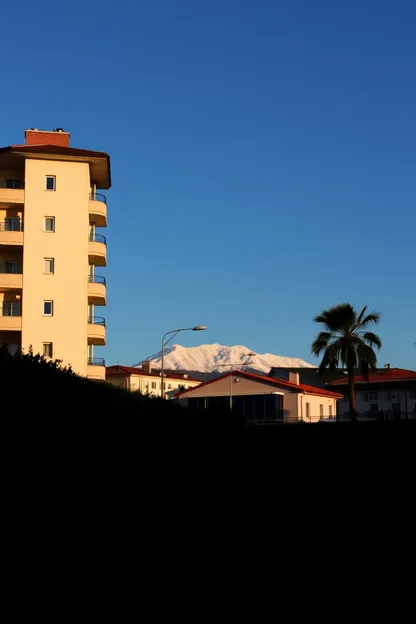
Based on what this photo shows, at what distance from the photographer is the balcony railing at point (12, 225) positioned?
202 ft

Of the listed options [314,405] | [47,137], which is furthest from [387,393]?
[47,137]

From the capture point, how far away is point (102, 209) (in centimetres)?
6431

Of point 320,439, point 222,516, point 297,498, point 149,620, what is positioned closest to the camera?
point 149,620

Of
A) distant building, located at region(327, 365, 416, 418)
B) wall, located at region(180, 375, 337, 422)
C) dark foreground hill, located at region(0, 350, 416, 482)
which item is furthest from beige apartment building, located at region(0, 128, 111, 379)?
distant building, located at region(327, 365, 416, 418)

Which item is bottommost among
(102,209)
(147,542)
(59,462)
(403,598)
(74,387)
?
(403,598)

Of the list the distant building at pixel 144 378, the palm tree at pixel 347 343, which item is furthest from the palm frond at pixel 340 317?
the distant building at pixel 144 378

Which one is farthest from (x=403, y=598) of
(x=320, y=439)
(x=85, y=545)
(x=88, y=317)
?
(x=88, y=317)

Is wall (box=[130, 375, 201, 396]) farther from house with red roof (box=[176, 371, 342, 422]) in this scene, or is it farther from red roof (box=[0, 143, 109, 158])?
red roof (box=[0, 143, 109, 158])

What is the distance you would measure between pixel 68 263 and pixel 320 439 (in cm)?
2755

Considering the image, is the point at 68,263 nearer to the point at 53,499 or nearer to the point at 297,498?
the point at 297,498

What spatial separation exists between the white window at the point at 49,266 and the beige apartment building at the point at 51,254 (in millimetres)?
56

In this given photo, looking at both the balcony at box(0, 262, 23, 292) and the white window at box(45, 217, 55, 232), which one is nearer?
the balcony at box(0, 262, 23, 292)

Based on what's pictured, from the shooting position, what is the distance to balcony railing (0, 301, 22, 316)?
6062 cm

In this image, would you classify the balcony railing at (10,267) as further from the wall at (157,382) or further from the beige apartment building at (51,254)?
the wall at (157,382)
